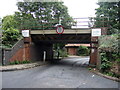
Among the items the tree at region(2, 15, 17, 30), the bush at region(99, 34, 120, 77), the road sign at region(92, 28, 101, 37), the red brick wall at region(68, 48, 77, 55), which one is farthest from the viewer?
the red brick wall at region(68, 48, 77, 55)

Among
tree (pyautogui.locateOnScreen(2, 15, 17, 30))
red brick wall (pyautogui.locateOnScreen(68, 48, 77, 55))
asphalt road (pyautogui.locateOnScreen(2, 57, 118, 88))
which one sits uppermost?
tree (pyautogui.locateOnScreen(2, 15, 17, 30))

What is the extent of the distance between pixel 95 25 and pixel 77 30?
2366mm

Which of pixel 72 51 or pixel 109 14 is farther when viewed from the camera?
pixel 72 51

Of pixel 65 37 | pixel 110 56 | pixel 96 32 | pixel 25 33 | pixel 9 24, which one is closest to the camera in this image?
pixel 110 56

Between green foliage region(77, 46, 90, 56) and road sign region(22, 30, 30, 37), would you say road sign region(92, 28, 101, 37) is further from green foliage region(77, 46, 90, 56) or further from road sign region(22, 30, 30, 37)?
green foliage region(77, 46, 90, 56)

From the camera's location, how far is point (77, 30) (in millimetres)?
11773

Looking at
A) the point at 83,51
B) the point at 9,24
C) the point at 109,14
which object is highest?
the point at 109,14

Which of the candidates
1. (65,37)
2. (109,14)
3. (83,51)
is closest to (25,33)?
(65,37)

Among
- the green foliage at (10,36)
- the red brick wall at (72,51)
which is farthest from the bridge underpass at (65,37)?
the red brick wall at (72,51)

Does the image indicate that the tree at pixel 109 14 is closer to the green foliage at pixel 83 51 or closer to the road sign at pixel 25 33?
the road sign at pixel 25 33

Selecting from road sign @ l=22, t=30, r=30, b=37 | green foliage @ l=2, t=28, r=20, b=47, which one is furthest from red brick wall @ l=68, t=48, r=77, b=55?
green foliage @ l=2, t=28, r=20, b=47

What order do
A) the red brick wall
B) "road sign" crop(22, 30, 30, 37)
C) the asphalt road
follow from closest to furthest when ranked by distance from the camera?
the asphalt road
"road sign" crop(22, 30, 30, 37)
the red brick wall

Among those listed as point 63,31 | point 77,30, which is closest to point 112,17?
point 77,30

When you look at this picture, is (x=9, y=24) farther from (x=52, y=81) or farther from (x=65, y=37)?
(x=52, y=81)
